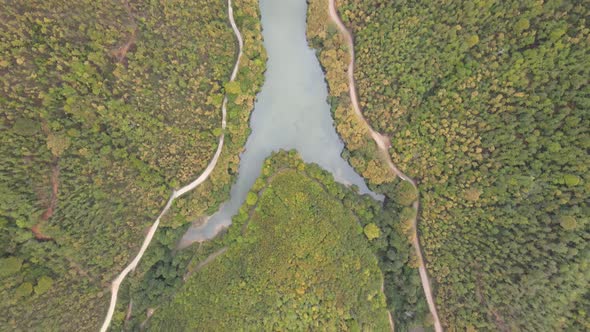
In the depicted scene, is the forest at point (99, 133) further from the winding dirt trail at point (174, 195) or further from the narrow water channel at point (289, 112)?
the narrow water channel at point (289, 112)

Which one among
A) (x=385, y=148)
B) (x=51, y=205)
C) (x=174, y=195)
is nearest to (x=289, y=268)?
(x=174, y=195)

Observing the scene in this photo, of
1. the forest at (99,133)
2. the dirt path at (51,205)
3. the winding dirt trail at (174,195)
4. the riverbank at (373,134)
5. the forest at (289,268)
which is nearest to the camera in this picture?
the forest at (99,133)

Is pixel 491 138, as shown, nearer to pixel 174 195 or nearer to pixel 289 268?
pixel 289 268

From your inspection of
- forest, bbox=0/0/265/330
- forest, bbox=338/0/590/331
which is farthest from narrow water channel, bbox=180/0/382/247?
forest, bbox=338/0/590/331

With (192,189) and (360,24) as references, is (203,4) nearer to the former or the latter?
(360,24)

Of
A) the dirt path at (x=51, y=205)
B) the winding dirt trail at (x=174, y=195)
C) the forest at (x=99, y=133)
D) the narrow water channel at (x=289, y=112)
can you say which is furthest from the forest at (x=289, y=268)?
the dirt path at (x=51, y=205)

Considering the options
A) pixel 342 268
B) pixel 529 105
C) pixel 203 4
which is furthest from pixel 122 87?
pixel 529 105
